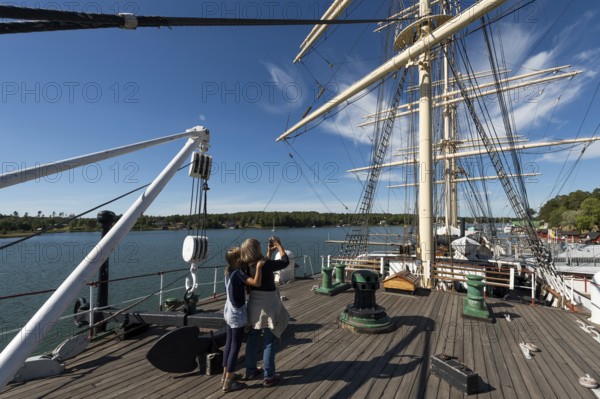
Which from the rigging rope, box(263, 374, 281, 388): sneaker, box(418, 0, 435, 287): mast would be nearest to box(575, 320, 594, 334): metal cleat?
box(418, 0, 435, 287): mast

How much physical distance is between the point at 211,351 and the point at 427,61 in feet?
34.7

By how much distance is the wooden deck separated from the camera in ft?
11.2

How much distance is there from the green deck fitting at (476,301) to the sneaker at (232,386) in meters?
5.08

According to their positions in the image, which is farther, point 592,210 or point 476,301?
point 592,210

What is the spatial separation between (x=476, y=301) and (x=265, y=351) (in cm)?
499

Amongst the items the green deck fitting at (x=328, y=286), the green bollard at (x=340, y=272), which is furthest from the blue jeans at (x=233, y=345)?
the green bollard at (x=340, y=272)

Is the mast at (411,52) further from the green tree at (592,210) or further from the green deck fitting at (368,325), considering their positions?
the green tree at (592,210)

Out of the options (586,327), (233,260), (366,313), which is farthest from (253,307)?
(586,327)

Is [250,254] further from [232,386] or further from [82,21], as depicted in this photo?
[82,21]

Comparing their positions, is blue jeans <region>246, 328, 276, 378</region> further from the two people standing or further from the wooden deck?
the wooden deck

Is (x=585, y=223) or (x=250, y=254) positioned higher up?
(x=250, y=254)

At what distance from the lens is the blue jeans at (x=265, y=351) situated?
11.2ft

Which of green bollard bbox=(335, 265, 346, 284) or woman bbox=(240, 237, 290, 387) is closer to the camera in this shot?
woman bbox=(240, 237, 290, 387)

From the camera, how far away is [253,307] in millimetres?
3475
